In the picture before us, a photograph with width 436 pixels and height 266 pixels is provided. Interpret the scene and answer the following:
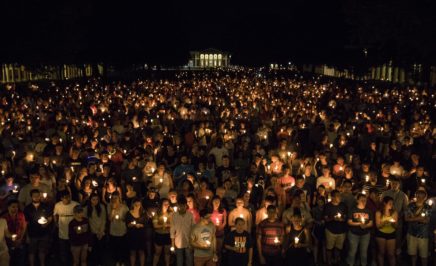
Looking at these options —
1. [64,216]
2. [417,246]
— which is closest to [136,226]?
[64,216]

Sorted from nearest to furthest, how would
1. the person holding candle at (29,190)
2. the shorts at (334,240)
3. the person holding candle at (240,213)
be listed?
1. the person holding candle at (240,213)
2. the shorts at (334,240)
3. the person holding candle at (29,190)

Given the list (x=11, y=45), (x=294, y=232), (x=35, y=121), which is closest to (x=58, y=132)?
(x=35, y=121)

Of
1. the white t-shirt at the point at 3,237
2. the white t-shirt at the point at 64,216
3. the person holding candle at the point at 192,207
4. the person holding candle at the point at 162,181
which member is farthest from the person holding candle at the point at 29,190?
the person holding candle at the point at 192,207

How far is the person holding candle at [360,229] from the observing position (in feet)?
29.6

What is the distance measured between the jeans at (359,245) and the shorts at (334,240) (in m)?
0.14

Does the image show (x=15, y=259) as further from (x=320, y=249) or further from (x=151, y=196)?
(x=320, y=249)

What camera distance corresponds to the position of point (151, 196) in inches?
377

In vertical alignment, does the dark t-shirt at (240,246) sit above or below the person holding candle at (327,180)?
below

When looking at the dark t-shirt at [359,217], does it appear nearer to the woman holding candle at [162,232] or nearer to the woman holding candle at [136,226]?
the woman holding candle at [162,232]

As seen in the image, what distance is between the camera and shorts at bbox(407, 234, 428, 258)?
9.09 m

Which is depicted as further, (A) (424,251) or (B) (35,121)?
(B) (35,121)

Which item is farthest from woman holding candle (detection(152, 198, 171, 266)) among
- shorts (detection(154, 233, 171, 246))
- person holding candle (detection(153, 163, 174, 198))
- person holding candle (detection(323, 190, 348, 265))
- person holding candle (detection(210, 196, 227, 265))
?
person holding candle (detection(323, 190, 348, 265))

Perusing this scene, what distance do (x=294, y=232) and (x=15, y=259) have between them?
4.34 metres

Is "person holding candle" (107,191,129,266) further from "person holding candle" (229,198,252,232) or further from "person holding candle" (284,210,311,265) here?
"person holding candle" (284,210,311,265)
